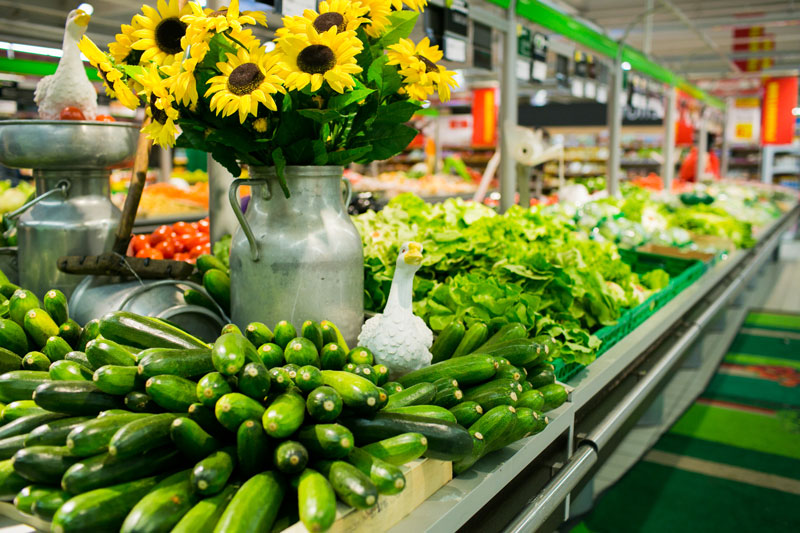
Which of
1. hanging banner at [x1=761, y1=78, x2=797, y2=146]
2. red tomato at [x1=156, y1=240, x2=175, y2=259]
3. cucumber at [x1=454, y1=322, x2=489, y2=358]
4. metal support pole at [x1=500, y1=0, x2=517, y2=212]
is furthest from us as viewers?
hanging banner at [x1=761, y1=78, x2=797, y2=146]

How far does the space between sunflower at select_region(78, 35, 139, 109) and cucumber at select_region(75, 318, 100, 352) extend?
48 cm

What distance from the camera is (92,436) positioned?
907mm

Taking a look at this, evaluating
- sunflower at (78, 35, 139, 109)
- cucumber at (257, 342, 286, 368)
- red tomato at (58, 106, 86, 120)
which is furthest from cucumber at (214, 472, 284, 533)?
red tomato at (58, 106, 86, 120)

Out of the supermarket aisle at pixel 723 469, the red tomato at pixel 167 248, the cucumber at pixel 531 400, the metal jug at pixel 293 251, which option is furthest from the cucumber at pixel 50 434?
the supermarket aisle at pixel 723 469

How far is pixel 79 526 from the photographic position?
2.71ft

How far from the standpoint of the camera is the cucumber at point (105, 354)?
1082 mm

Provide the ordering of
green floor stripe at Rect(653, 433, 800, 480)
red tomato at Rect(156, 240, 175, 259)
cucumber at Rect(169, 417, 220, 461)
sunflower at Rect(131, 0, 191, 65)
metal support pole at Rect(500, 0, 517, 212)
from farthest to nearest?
metal support pole at Rect(500, 0, 517, 212) → green floor stripe at Rect(653, 433, 800, 480) → red tomato at Rect(156, 240, 175, 259) → sunflower at Rect(131, 0, 191, 65) → cucumber at Rect(169, 417, 220, 461)

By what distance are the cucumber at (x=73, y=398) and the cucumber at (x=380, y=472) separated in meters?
0.40

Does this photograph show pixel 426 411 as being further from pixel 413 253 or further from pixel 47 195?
pixel 47 195

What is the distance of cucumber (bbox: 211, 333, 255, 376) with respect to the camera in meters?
0.99

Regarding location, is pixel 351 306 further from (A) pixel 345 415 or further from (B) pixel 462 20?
(B) pixel 462 20

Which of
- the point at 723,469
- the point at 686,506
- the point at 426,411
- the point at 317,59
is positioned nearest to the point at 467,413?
the point at 426,411

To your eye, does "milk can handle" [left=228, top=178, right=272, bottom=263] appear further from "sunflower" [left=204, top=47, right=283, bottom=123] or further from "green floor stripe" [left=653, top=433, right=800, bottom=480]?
"green floor stripe" [left=653, top=433, right=800, bottom=480]

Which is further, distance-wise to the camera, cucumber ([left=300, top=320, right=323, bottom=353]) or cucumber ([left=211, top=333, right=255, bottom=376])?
cucumber ([left=300, top=320, right=323, bottom=353])
